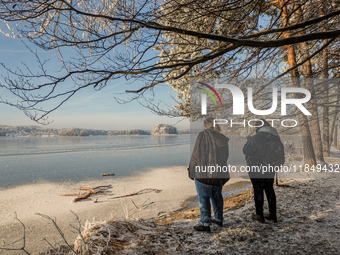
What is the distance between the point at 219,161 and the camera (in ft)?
11.3

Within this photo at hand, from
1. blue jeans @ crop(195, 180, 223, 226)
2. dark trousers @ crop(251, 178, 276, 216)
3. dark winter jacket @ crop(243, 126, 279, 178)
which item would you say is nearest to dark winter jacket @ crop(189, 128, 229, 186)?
blue jeans @ crop(195, 180, 223, 226)

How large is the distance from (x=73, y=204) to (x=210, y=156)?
6.28 m

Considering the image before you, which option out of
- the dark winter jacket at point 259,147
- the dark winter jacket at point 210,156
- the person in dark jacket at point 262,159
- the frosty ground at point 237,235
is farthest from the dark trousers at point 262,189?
the dark winter jacket at point 210,156

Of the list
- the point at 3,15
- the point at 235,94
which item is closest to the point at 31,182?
the point at 3,15

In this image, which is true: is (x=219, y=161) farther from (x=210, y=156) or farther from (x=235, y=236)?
(x=235, y=236)

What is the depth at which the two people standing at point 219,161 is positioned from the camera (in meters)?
3.37

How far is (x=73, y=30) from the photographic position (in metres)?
4.11

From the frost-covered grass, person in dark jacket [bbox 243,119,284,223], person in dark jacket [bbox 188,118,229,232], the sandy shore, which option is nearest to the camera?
the frost-covered grass

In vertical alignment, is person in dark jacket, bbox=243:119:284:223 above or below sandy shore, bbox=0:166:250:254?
above

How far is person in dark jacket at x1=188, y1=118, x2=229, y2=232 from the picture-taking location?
334 cm

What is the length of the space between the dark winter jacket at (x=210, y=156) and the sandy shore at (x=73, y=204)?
1.62 metres

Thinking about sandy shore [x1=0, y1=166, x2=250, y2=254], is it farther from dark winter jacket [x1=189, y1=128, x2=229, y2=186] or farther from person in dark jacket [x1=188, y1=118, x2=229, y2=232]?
dark winter jacket [x1=189, y1=128, x2=229, y2=186]

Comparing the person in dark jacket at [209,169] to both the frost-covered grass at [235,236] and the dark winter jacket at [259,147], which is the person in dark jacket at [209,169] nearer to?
the frost-covered grass at [235,236]

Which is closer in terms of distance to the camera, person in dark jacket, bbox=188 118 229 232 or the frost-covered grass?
the frost-covered grass
